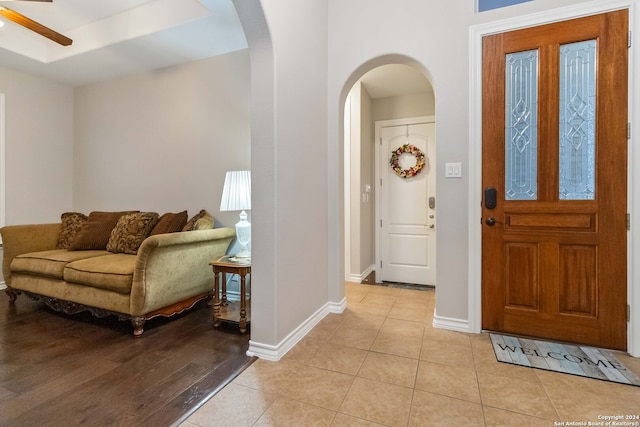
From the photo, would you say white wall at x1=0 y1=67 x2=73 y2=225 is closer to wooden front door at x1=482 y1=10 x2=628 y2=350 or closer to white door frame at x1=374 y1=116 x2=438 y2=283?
white door frame at x1=374 y1=116 x2=438 y2=283

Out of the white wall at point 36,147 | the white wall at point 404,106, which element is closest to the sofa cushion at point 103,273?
the white wall at point 36,147

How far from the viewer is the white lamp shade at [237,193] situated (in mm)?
2461

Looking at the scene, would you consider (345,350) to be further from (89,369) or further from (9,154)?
(9,154)

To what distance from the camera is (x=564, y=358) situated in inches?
70.7

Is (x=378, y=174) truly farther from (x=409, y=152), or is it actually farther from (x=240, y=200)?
(x=240, y=200)

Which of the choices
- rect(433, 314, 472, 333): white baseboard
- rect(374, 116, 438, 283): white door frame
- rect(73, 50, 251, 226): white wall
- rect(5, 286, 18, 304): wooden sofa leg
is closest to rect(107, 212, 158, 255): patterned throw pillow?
rect(73, 50, 251, 226): white wall

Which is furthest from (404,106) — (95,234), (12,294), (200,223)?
(12,294)

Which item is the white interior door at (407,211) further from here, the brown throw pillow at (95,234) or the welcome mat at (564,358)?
the brown throw pillow at (95,234)

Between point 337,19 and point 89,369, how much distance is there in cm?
311

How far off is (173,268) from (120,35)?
2.34 m

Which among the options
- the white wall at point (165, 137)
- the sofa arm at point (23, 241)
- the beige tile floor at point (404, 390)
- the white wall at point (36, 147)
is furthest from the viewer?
the white wall at point (36, 147)

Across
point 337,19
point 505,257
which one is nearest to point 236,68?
point 337,19

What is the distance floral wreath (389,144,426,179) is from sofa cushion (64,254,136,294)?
297 cm

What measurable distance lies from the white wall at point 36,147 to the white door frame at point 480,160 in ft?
16.0
